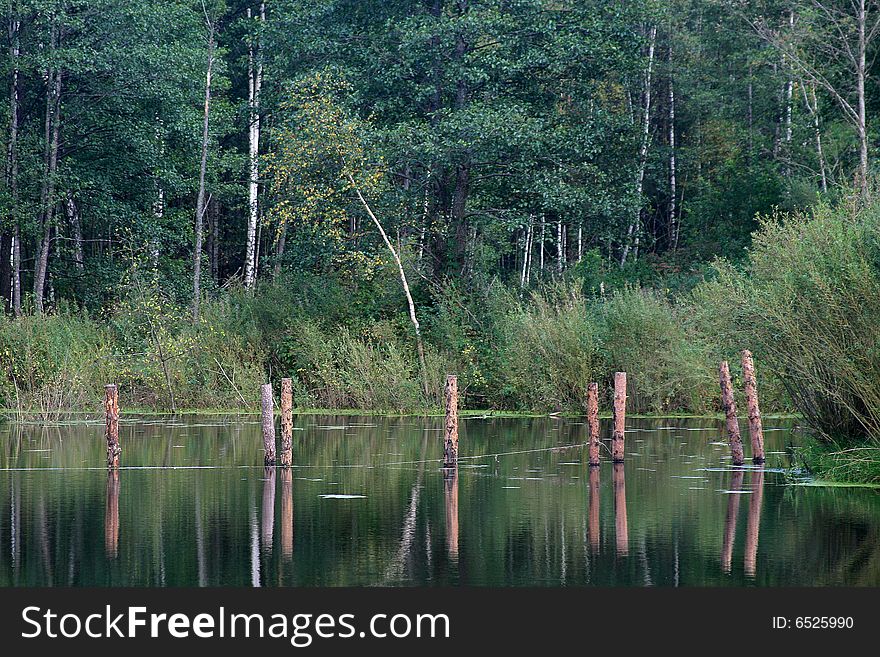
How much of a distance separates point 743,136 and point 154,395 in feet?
96.1

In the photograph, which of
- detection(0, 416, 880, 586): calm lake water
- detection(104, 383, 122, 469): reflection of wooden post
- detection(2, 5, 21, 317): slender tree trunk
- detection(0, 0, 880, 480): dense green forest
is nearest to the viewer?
detection(0, 416, 880, 586): calm lake water

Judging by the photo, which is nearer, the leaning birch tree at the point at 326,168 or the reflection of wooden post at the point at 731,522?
the reflection of wooden post at the point at 731,522

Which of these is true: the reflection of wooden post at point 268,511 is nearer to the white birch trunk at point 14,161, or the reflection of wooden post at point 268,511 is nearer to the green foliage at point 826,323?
the green foliage at point 826,323

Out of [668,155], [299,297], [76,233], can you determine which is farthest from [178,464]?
[668,155]

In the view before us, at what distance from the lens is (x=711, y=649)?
11.4 metres

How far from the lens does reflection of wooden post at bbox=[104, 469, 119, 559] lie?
1541 cm

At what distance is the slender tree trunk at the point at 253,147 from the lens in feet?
159

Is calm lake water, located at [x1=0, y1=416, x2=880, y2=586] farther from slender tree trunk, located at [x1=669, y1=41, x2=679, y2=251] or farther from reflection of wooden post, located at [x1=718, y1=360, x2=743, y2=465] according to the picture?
slender tree trunk, located at [x1=669, y1=41, x2=679, y2=251]

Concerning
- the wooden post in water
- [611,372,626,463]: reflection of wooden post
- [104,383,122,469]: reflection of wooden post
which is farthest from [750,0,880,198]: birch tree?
[104,383,122,469]: reflection of wooden post

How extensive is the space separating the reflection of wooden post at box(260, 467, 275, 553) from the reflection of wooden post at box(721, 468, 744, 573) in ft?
15.4

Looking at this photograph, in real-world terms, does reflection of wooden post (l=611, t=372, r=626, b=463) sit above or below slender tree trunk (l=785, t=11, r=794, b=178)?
below

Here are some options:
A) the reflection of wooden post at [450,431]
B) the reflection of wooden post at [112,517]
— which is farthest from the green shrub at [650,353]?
the reflection of wooden post at [112,517]

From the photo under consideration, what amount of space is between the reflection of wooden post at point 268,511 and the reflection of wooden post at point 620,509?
12.3 feet

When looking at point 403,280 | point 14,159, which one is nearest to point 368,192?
point 403,280
